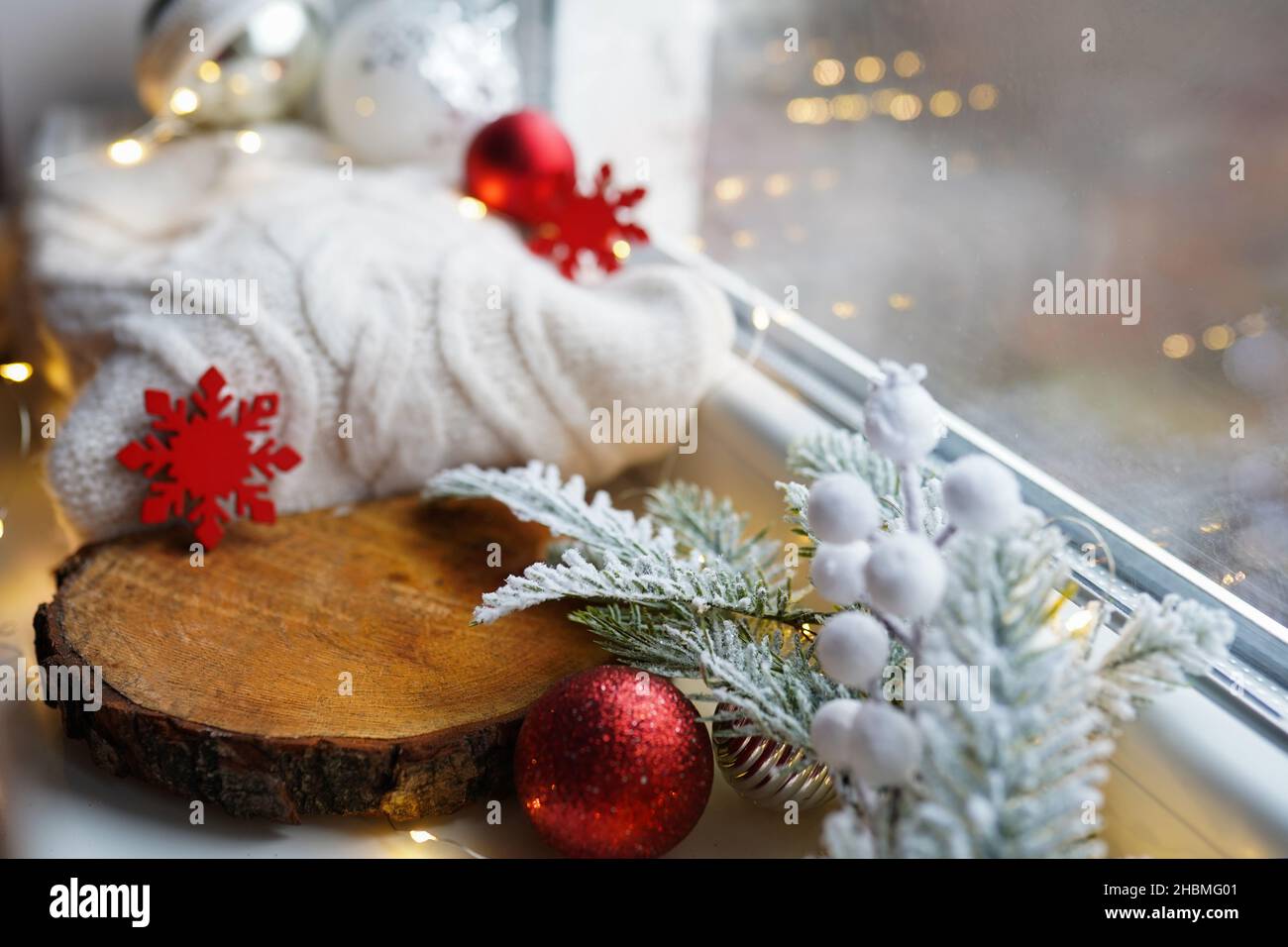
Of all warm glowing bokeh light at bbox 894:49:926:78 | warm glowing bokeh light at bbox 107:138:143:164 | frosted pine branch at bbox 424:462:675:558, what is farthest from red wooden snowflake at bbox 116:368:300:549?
warm glowing bokeh light at bbox 894:49:926:78

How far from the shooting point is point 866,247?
1126mm

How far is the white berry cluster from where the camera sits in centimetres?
54

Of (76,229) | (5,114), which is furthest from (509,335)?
(5,114)

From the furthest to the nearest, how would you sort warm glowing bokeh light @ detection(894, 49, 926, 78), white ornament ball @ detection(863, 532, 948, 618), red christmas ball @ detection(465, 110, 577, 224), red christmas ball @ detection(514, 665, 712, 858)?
red christmas ball @ detection(465, 110, 577, 224), warm glowing bokeh light @ detection(894, 49, 926, 78), red christmas ball @ detection(514, 665, 712, 858), white ornament ball @ detection(863, 532, 948, 618)

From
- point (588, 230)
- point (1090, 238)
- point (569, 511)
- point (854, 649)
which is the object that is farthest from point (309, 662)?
point (1090, 238)

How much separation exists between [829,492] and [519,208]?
681mm

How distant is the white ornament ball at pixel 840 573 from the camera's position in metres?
0.57

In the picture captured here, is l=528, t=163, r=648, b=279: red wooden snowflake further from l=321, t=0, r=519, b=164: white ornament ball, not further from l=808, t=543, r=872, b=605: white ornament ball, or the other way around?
l=808, t=543, r=872, b=605: white ornament ball

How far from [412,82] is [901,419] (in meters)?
0.85

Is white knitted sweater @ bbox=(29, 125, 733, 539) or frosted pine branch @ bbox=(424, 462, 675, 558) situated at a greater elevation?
white knitted sweater @ bbox=(29, 125, 733, 539)

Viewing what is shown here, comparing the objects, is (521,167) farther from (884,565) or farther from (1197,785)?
(1197,785)

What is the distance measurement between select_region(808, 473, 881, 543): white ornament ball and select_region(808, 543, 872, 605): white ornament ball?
0.01 m
